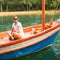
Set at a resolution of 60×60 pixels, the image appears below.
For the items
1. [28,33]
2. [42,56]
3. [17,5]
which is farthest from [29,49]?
[17,5]

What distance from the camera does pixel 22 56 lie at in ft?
44.5

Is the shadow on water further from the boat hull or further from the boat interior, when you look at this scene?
the boat interior

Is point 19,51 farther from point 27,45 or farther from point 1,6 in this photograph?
point 1,6

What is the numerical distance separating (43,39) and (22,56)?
1652 mm

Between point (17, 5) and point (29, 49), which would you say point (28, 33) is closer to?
point (29, 49)

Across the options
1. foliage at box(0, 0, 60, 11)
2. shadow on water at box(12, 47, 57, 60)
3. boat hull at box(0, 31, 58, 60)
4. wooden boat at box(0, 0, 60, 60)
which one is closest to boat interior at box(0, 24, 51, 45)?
wooden boat at box(0, 0, 60, 60)

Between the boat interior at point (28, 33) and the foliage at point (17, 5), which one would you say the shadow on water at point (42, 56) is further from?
the foliage at point (17, 5)

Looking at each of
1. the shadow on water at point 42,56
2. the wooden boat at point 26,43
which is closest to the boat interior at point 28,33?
the wooden boat at point 26,43

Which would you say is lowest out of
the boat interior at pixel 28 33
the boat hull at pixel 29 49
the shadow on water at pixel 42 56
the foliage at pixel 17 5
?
the shadow on water at pixel 42 56

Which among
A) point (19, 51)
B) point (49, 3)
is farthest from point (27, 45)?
point (49, 3)

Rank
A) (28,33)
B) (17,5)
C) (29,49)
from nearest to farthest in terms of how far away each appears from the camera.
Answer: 1. (29,49)
2. (28,33)
3. (17,5)

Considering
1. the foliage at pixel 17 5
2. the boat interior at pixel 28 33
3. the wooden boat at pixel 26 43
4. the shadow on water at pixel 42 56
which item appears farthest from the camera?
the foliage at pixel 17 5

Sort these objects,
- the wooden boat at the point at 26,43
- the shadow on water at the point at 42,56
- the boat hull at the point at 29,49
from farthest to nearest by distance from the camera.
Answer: the shadow on water at the point at 42,56 → the boat hull at the point at 29,49 → the wooden boat at the point at 26,43

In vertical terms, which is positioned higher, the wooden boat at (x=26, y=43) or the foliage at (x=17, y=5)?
the foliage at (x=17, y=5)
